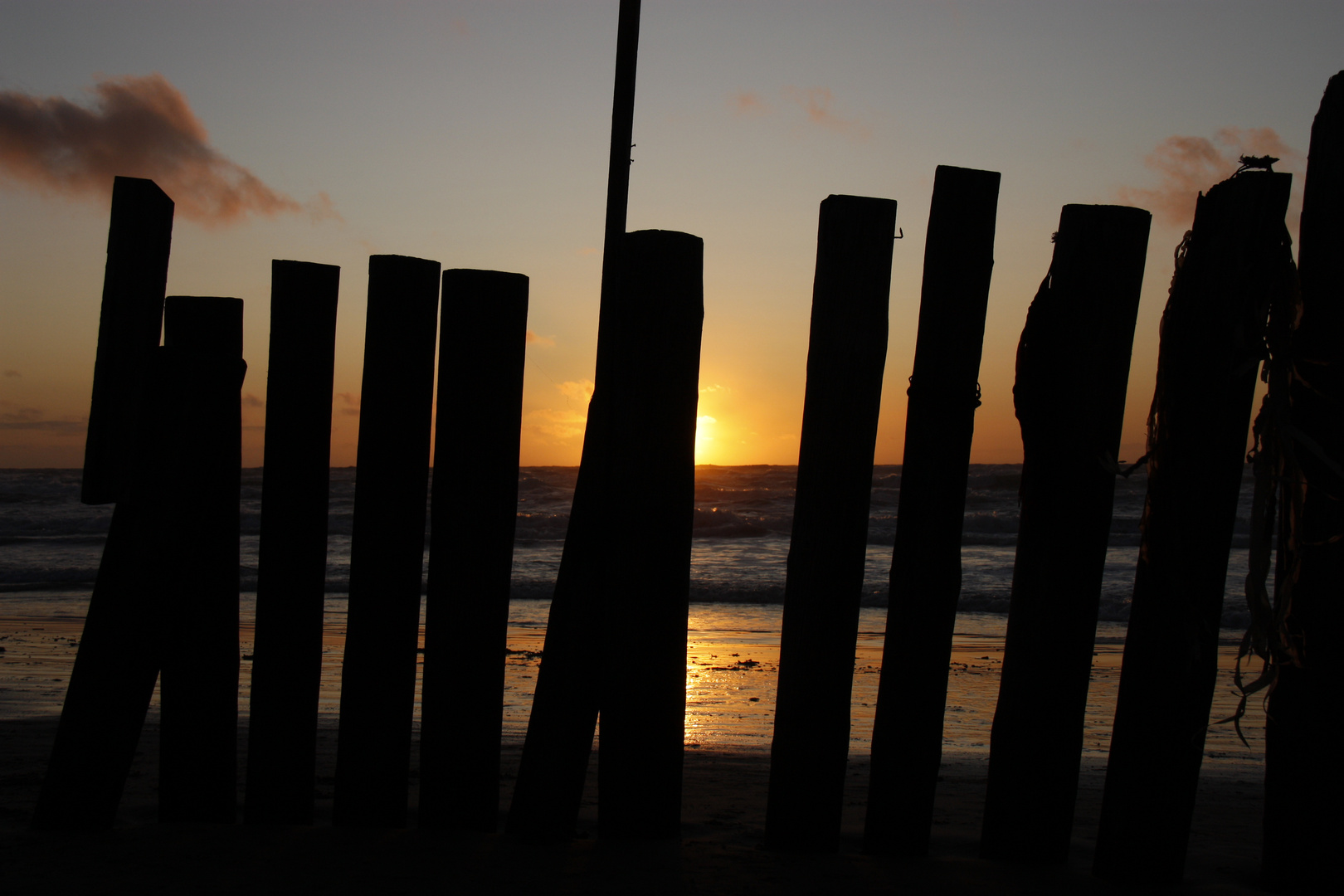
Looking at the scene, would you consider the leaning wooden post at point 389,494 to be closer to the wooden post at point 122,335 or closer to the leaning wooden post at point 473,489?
the leaning wooden post at point 473,489

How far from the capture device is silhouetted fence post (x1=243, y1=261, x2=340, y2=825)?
253cm

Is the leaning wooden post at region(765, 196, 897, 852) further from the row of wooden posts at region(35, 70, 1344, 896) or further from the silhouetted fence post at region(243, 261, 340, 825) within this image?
the silhouetted fence post at region(243, 261, 340, 825)

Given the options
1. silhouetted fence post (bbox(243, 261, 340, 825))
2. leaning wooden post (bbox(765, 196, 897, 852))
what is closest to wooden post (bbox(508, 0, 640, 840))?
leaning wooden post (bbox(765, 196, 897, 852))

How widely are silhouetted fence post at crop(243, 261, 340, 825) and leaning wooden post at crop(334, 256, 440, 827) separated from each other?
11cm

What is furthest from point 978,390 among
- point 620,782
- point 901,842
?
point 620,782

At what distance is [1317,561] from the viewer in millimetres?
2230

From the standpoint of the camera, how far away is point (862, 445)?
2.38m

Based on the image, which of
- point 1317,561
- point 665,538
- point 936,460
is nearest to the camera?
point 1317,561

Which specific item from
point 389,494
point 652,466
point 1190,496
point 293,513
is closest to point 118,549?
point 293,513

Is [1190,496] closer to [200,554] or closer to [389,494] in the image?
[389,494]

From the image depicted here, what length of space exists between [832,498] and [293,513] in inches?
56.1

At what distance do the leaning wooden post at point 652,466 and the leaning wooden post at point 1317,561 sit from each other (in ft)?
4.68

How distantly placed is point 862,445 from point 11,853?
2.38 m

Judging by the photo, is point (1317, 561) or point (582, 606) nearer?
point (1317, 561)
